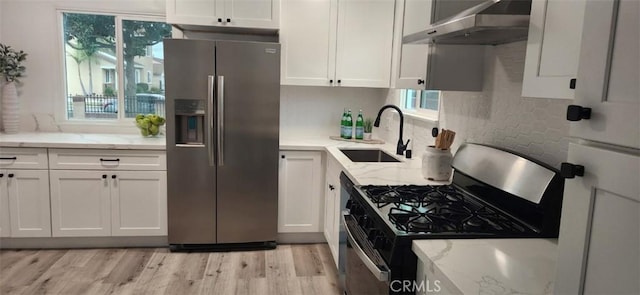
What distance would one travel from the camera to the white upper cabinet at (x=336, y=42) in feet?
11.1

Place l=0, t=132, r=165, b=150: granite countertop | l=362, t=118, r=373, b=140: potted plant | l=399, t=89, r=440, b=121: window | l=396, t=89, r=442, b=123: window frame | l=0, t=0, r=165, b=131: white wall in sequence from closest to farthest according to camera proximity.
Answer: l=396, t=89, r=442, b=123: window frame → l=399, t=89, r=440, b=121: window → l=0, t=132, r=165, b=150: granite countertop → l=0, t=0, r=165, b=131: white wall → l=362, t=118, r=373, b=140: potted plant

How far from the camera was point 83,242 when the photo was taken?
3.28 meters

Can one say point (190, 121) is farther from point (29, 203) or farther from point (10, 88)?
point (10, 88)

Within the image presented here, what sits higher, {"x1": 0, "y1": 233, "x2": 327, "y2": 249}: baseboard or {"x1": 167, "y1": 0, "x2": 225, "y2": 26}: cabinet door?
{"x1": 167, "y1": 0, "x2": 225, "y2": 26}: cabinet door

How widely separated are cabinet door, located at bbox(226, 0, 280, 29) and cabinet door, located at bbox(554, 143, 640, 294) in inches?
112

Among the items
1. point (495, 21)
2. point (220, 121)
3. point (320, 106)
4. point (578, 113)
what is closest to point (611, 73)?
point (578, 113)

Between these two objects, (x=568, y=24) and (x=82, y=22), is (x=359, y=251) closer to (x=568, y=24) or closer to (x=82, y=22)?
(x=568, y=24)

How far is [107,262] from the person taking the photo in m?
3.04

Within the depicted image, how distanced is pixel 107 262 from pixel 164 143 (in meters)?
0.97

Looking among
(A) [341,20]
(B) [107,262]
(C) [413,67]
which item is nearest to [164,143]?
(B) [107,262]

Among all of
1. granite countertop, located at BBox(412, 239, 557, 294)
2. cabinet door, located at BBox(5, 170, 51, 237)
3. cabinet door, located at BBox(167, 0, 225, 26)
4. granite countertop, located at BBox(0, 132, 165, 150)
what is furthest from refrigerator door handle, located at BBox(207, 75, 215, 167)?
granite countertop, located at BBox(412, 239, 557, 294)

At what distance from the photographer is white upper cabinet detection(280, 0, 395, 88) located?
3373mm

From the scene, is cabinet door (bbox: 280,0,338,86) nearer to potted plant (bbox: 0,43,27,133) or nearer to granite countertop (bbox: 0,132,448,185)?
granite countertop (bbox: 0,132,448,185)

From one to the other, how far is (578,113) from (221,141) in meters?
2.64
